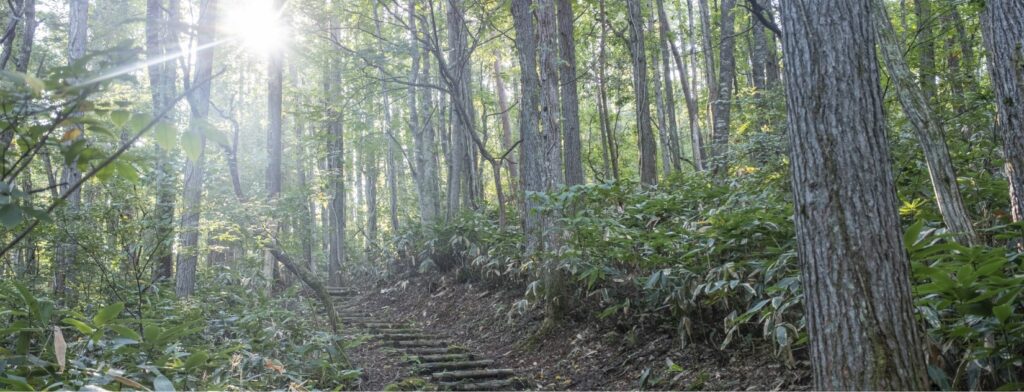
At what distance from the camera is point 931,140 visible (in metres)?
4.21

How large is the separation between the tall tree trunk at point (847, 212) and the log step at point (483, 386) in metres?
4.13

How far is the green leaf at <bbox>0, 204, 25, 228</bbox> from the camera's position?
4.88 ft

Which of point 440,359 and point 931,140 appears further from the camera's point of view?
point 440,359

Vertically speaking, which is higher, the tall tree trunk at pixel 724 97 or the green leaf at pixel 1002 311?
the tall tree trunk at pixel 724 97

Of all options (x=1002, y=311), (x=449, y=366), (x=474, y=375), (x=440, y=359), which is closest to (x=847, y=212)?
(x=1002, y=311)

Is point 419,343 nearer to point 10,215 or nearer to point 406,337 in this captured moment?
point 406,337

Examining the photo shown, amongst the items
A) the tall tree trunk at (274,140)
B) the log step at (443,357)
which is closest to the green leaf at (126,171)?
the log step at (443,357)

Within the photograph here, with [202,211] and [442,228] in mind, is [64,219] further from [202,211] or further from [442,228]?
[442,228]

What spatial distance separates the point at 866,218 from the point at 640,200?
19.0 feet

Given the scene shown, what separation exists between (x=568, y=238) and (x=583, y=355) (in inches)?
56.5

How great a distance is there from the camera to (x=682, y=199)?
7789 millimetres

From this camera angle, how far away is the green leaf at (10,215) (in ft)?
4.88

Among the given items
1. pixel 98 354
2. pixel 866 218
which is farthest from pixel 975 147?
pixel 98 354

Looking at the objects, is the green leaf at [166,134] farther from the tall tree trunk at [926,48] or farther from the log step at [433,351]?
the log step at [433,351]
